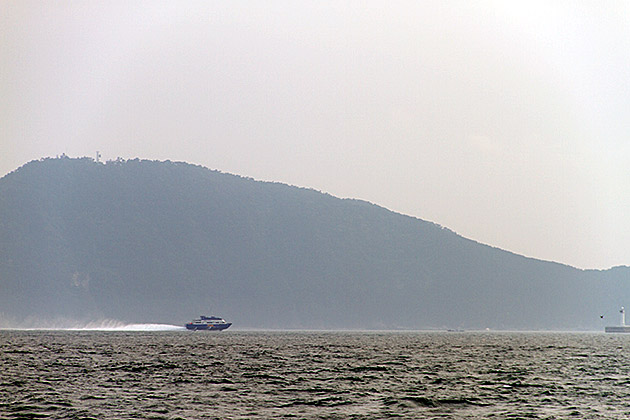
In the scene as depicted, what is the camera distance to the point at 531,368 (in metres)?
107

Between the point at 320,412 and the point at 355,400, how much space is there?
24.5 feet

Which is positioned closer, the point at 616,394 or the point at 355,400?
the point at 355,400

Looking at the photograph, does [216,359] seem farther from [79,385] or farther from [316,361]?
[79,385]

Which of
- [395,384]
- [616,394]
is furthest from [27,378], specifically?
[616,394]

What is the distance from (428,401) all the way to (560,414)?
9.71 meters

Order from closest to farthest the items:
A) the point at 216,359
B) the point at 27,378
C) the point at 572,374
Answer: the point at 27,378 → the point at 572,374 → the point at 216,359

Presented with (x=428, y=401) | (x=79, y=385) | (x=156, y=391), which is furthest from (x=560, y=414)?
(x=79, y=385)

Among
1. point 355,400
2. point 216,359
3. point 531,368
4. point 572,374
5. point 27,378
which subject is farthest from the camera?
point 216,359

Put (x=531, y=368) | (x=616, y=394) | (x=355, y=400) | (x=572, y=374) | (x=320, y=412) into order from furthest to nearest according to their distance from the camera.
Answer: (x=531, y=368), (x=572, y=374), (x=616, y=394), (x=355, y=400), (x=320, y=412)

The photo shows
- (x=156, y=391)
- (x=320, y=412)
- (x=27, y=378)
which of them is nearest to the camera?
(x=320, y=412)

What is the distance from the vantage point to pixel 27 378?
79188 mm

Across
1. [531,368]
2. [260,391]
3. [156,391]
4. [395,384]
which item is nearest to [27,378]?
[156,391]

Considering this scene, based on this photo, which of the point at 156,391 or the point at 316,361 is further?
the point at 316,361

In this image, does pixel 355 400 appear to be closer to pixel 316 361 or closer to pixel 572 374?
pixel 572 374
